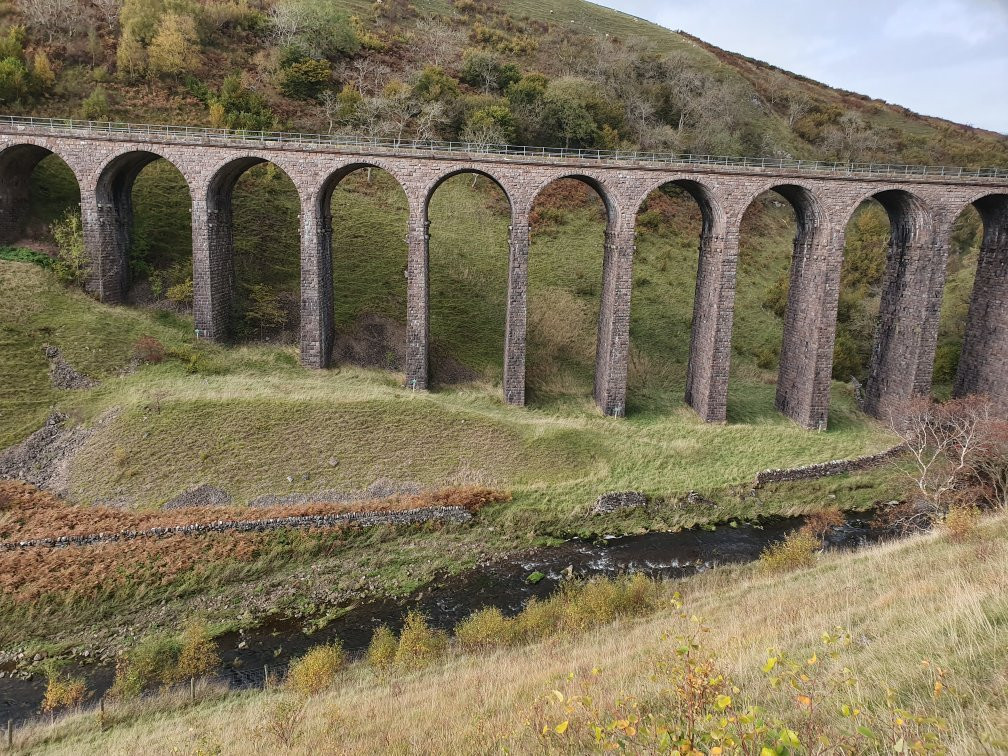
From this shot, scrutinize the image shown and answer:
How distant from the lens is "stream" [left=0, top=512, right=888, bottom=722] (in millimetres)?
18281

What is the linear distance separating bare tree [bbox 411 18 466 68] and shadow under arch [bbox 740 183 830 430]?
4997 centimetres

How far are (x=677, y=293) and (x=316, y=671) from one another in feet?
151

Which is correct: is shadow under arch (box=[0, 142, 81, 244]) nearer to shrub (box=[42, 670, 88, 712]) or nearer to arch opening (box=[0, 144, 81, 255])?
arch opening (box=[0, 144, 81, 255])

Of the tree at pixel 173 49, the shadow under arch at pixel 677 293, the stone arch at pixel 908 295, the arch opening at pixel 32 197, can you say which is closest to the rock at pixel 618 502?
the shadow under arch at pixel 677 293

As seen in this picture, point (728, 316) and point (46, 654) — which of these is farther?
point (728, 316)

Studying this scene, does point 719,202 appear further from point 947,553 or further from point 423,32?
point 423,32

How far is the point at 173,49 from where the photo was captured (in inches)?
2276

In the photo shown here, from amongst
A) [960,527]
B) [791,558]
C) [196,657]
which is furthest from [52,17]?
[960,527]

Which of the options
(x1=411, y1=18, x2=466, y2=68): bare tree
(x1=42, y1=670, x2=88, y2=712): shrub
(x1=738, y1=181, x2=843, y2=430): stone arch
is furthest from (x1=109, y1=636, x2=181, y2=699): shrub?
(x1=411, y1=18, x2=466, y2=68): bare tree

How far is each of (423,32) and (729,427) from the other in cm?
6802

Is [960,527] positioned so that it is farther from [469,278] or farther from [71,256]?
[71,256]

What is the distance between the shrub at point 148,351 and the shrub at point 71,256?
23.2 ft

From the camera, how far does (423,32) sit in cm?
7794

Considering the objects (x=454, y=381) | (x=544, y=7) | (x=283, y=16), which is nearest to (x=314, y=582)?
(x=454, y=381)
